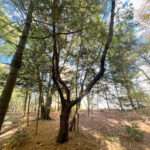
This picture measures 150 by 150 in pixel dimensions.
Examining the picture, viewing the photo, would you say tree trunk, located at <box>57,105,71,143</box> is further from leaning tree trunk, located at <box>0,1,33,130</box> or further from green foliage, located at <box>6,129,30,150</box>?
leaning tree trunk, located at <box>0,1,33,130</box>

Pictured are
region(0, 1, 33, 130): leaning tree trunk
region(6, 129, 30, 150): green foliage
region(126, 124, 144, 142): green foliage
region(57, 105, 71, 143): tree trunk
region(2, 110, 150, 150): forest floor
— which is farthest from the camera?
region(126, 124, 144, 142): green foliage

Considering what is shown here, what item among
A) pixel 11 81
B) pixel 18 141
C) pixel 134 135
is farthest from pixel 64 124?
pixel 134 135

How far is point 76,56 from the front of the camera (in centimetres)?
822

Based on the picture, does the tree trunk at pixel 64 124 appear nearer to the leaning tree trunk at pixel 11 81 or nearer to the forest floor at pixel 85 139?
the forest floor at pixel 85 139

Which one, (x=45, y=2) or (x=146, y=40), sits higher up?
(x=146, y=40)

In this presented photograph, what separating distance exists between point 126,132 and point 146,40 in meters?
5.62

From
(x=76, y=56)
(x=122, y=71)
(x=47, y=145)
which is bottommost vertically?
(x=47, y=145)

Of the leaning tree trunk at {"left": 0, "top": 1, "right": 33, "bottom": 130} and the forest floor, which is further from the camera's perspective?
the forest floor

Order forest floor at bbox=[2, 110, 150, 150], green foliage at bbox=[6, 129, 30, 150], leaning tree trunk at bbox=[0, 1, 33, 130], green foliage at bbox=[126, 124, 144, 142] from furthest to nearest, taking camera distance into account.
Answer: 1. green foliage at bbox=[126, 124, 144, 142]
2. green foliage at bbox=[6, 129, 30, 150]
3. forest floor at bbox=[2, 110, 150, 150]
4. leaning tree trunk at bbox=[0, 1, 33, 130]

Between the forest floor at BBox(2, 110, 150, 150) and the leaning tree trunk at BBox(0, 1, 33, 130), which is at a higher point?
the leaning tree trunk at BBox(0, 1, 33, 130)

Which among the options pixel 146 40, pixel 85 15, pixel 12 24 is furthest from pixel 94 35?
pixel 146 40

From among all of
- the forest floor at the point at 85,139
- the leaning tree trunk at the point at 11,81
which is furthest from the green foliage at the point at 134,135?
the leaning tree trunk at the point at 11,81

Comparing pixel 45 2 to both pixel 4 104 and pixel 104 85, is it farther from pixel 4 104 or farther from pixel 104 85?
pixel 104 85

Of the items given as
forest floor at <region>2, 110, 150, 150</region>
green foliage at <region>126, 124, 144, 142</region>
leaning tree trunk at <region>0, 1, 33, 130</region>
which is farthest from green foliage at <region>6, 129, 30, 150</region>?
green foliage at <region>126, 124, 144, 142</region>
